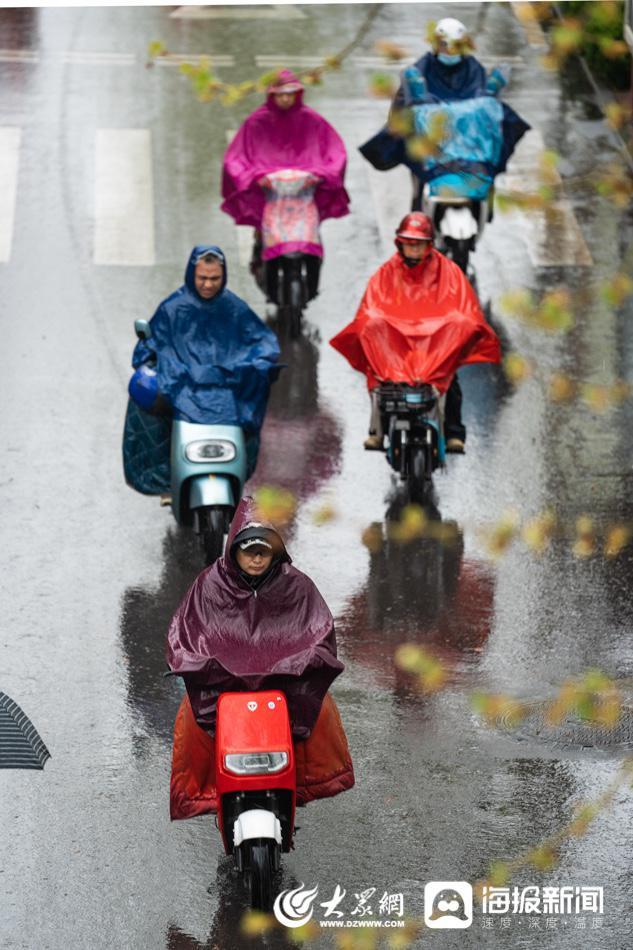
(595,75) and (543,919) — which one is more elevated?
(595,75)

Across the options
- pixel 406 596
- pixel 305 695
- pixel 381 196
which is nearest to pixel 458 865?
pixel 305 695

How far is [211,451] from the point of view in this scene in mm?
13406

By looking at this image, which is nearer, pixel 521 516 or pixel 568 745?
pixel 568 745

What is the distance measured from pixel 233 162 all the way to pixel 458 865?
342 inches

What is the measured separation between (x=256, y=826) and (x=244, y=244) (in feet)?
34.0

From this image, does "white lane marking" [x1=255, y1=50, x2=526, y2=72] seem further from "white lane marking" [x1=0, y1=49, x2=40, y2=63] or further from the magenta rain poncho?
the magenta rain poncho

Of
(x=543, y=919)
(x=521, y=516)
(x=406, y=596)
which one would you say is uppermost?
(x=521, y=516)

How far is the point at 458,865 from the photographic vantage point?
10.9 metres

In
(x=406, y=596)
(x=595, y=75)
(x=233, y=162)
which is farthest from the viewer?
(x=595, y=75)

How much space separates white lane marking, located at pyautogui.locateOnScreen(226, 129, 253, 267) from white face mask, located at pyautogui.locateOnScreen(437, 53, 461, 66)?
229 centimetres

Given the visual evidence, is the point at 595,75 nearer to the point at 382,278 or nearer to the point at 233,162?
the point at 233,162

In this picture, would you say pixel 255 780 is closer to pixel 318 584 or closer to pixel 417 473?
pixel 318 584

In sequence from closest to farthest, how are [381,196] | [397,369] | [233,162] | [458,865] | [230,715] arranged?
[230,715] < [458,865] < [397,369] < [233,162] < [381,196]

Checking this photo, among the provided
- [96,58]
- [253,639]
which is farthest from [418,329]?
[96,58]
